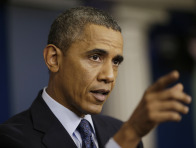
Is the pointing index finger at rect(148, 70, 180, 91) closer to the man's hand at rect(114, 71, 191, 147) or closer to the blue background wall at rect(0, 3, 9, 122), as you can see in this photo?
the man's hand at rect(114, 71, 191, 147)

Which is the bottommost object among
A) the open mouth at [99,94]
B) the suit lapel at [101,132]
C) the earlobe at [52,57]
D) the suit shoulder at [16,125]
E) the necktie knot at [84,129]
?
the suit lapel at [101,132]

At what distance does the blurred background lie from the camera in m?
6.39

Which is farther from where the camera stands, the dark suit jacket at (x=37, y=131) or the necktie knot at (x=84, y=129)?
the necktie knot at (x=84, y=129)

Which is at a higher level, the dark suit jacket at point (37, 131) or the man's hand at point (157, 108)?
the man's hand at point (157, 108)

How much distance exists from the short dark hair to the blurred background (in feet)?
12.6

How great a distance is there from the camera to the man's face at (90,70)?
7.60 ft

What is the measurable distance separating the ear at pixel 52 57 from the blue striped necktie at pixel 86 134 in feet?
1.28

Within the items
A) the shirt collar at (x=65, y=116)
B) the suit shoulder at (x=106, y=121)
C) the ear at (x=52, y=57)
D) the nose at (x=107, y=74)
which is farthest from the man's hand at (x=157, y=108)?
the suit shoulder at (x=106, y=121)

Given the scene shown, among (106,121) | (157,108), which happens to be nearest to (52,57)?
(106,121)

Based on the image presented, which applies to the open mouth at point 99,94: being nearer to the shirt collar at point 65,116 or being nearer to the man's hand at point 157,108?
the shirt collar at point 65,116

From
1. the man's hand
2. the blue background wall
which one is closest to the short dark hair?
the man's hand

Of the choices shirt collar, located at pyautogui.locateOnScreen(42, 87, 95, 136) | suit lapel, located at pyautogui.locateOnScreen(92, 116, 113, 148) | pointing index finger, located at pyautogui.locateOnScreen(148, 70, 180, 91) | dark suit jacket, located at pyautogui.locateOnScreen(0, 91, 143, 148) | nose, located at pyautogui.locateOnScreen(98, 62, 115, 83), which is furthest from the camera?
suit lapel, located at pyautogui.locateOnScreen(92, 116, 113, 148)

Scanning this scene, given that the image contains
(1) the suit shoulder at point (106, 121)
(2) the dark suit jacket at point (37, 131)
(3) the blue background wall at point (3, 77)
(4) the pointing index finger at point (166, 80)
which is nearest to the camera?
(4) the pointing index finger at point (166, 80)

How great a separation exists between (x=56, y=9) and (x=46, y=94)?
481 cm
